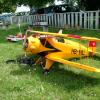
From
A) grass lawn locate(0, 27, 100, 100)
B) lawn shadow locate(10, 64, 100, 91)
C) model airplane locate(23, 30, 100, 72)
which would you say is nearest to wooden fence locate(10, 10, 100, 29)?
grass lawn locate(0, 27, 100, 100)

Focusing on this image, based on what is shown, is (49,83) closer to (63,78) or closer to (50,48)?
(63,78)

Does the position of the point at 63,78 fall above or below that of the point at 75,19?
below

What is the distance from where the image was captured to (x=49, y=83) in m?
8.73

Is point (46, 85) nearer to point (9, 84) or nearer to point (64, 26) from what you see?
point (9, 84)

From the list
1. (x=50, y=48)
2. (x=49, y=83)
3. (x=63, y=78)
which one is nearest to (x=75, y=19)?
(x=50, y=48)

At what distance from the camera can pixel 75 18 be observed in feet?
65.4

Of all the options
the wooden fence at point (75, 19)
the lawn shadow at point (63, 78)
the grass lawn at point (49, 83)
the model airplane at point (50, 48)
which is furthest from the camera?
the wooden fence at point (75, 19)

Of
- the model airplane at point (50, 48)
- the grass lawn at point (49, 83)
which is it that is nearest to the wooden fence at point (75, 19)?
the grass lawn at point (49, 83)

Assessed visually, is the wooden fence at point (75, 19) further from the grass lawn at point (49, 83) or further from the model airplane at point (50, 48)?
the model airplane at point (50, 48)

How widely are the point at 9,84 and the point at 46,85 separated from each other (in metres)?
1.03

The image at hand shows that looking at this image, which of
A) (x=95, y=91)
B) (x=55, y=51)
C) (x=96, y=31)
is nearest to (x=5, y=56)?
(x=55, y=51)

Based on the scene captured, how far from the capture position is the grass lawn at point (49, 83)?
7795mm

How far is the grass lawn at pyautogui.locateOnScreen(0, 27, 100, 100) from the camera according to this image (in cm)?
779

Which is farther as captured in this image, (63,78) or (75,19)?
(75,19)
